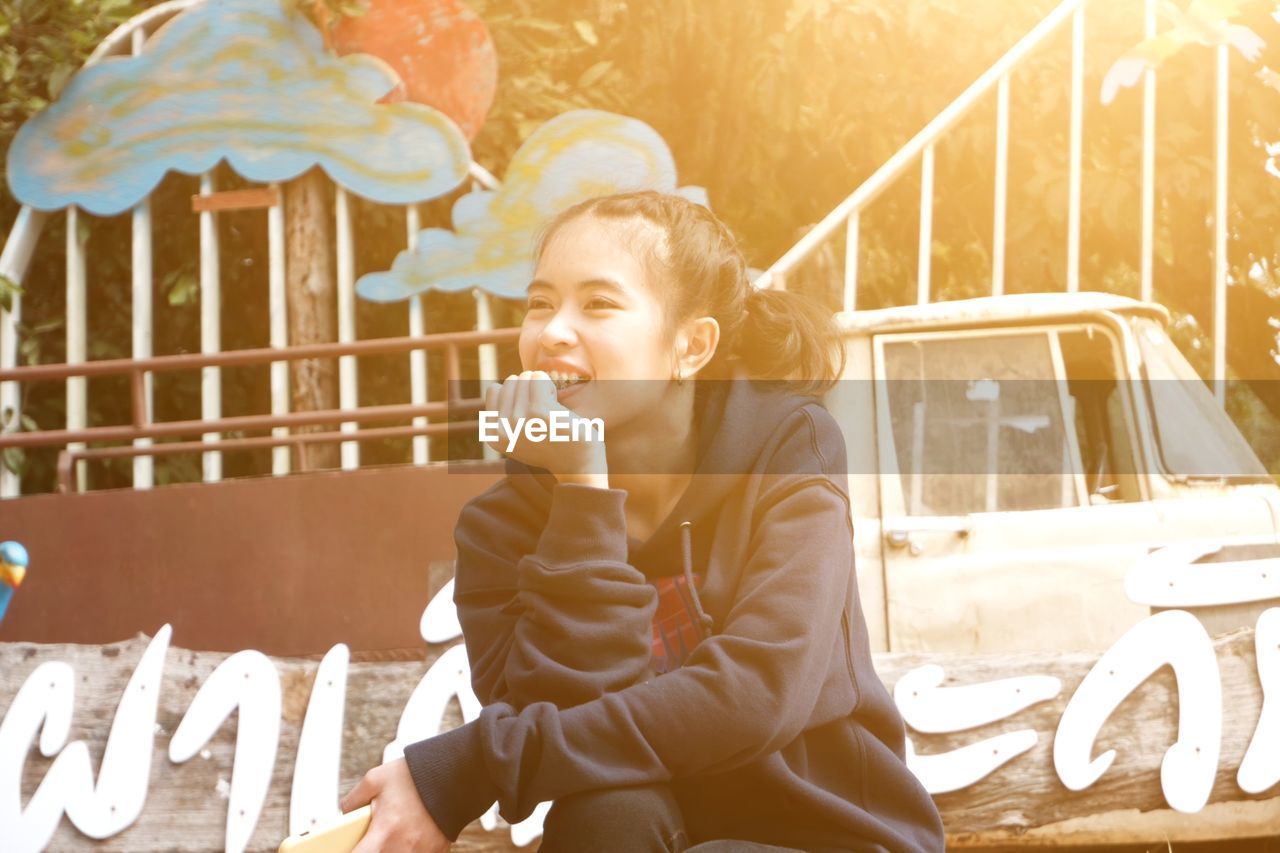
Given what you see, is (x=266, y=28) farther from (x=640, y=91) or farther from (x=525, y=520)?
(x=525, y=520)

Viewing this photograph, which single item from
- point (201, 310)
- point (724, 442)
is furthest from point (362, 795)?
point (201, 310)

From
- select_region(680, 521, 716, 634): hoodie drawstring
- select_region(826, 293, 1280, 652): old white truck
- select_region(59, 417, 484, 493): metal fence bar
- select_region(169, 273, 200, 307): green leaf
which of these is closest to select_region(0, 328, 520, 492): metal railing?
select_region(59, 417, 484, 493): metal fence bar

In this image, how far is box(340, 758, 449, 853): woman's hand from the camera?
3.66 ft

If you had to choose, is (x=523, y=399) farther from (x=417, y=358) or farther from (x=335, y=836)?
(x=417, y=358)

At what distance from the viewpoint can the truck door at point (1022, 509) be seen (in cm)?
224

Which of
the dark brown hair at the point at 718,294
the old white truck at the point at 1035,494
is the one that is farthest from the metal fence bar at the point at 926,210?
the dark brown hair at the point at 718,294

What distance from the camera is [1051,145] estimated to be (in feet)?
8.08

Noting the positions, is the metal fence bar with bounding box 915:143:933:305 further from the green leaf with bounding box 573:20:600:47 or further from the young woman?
the young woman

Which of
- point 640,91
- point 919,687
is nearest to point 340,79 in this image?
point 640,91

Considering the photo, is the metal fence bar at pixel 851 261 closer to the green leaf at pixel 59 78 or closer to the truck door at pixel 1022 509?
the truck door at pixel 1022 509

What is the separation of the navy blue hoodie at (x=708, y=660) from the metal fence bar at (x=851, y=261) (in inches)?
42.6

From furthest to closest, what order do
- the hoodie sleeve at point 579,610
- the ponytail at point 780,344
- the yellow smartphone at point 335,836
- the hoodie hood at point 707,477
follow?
the ponytail at point 780,344 → the hoodie hood at point 707,477 → the hoodie sleeve at point 579,610 → the yellow smartphone at point 335,836

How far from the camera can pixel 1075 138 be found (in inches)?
96.3

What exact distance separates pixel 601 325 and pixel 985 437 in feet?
3.78
